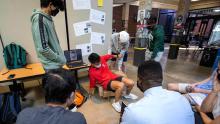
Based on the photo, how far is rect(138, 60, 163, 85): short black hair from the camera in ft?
3.06

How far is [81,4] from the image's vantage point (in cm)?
272

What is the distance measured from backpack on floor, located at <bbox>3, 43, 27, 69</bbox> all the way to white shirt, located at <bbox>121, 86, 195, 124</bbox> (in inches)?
92.0

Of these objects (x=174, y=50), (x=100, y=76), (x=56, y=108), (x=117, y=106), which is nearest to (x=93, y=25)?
(x=100, y=76)

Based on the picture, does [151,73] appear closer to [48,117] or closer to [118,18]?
[48,117]

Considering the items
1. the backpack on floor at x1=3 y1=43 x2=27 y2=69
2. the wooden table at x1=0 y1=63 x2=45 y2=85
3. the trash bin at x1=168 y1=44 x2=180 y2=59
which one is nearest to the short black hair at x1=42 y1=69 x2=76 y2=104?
the wooden table at x1=0 y1=63 x2=45 y2=85

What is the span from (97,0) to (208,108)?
269 cm

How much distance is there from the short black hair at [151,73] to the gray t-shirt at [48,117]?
0.53 m

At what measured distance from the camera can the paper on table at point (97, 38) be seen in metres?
3.05

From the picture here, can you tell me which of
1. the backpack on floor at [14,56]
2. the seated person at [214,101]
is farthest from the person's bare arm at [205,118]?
the backpack on floor at [14,56]

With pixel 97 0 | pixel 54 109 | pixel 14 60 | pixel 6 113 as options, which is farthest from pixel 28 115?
pixel 97 0

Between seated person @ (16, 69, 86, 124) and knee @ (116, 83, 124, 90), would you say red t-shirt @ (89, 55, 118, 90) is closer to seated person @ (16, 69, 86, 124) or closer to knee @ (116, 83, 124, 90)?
knee @ (116, 83, 124, 90)

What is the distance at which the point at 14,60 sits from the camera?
2.28 meters

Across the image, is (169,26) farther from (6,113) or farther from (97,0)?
(6,113)

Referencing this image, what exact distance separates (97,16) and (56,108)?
2.57m
